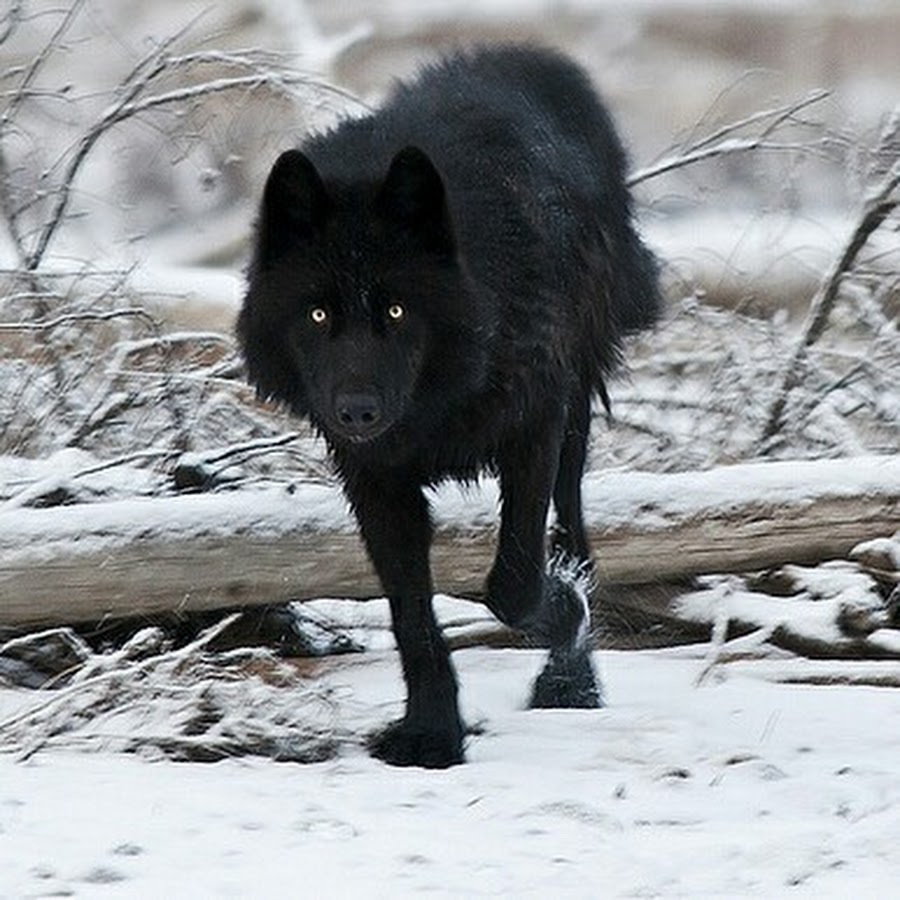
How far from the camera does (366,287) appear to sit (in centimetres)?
531

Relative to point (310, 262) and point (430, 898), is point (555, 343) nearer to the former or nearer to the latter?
point (310, 262)

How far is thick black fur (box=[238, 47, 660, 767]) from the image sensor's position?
5312 millimetres

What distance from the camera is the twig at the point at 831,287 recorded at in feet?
25.4

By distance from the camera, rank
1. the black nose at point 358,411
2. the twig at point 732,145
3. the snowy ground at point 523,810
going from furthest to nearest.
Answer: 1. the twig at point 732,145
2. the black nose at point 358,411
3. the snowy ground at point 523,810

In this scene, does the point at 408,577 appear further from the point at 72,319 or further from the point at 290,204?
the point at 72,319

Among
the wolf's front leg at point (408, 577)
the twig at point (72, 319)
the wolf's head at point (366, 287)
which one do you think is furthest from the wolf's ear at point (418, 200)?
the twig at point (72, 319)

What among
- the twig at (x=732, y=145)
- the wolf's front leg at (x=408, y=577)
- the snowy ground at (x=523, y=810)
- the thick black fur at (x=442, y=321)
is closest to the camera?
the snowy ground at (x=523, y=810)

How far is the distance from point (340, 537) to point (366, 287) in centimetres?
109

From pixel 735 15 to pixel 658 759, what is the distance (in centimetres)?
1618

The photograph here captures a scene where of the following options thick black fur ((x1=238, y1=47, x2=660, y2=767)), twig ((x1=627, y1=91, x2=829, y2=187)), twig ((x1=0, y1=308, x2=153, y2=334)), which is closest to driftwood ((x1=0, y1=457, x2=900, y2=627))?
thick black fur ((x1=238, y1=47, x2=660, y2=767))

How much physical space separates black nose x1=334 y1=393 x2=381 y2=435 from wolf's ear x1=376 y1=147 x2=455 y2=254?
16.2 inches

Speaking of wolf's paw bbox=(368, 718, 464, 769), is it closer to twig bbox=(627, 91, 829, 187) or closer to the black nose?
the black nose

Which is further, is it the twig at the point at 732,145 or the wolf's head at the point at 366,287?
the twig at the point at 732,145

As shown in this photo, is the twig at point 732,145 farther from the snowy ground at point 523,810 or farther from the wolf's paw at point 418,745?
the wolf's paw at point 418,745
